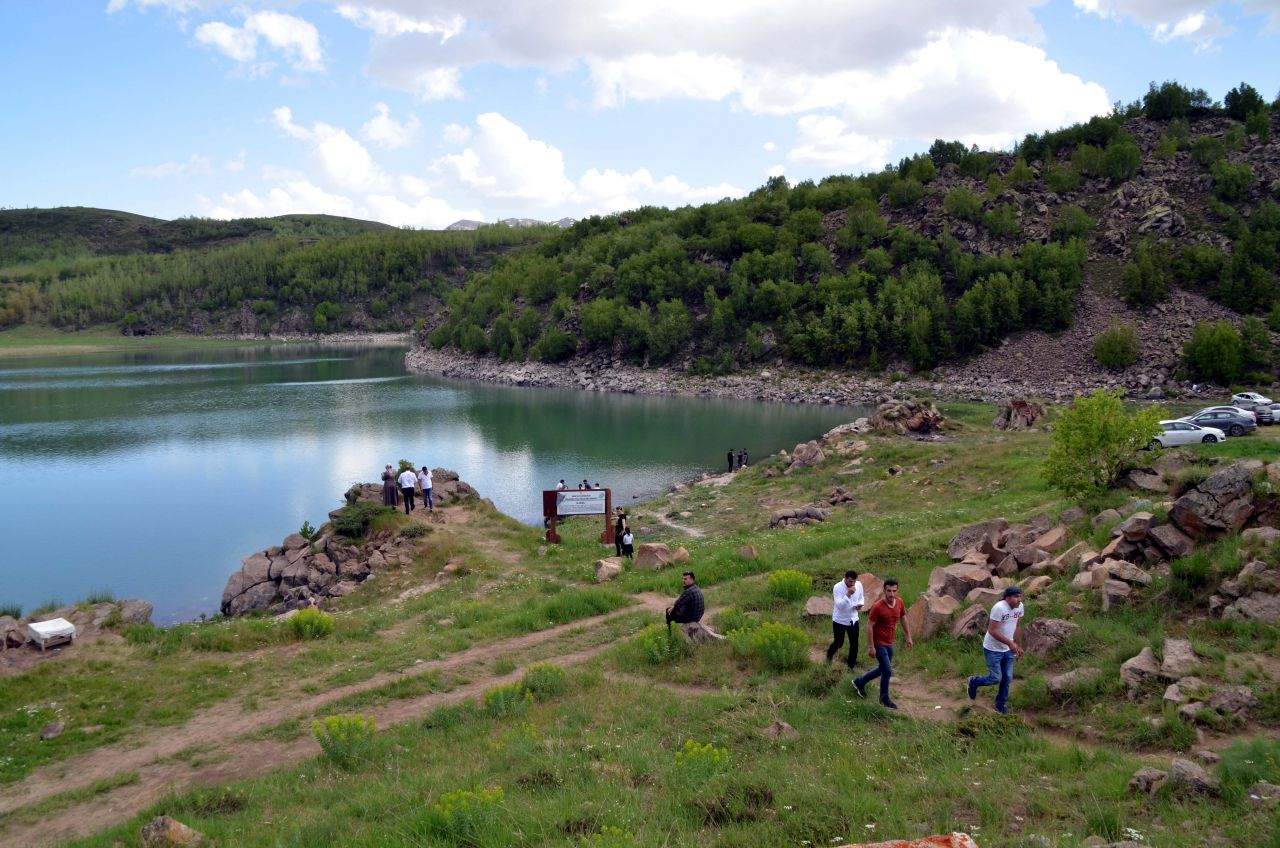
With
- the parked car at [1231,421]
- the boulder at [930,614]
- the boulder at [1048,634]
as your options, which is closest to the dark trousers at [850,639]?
the boulder at [930,614]

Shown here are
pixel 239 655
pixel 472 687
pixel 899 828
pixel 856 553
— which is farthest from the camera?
pixel 856 553

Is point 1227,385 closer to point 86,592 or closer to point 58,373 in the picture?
point 86,592

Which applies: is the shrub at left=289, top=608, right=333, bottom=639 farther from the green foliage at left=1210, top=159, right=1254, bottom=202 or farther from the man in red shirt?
the green foliage at left=1210, top=159, right=1254, bottom=202

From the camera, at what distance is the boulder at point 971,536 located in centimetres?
1806

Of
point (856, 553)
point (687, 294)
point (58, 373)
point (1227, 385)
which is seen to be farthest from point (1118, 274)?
point (58, 373)

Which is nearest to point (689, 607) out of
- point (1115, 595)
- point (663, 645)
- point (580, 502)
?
point (663, 645)

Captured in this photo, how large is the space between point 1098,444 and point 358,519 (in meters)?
22.3

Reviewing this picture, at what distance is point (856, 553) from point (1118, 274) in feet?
278

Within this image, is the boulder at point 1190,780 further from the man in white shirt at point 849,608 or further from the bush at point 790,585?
the bush at point 790,585

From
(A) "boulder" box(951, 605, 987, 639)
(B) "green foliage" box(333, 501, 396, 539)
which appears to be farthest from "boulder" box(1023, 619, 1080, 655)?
(B) "green foliage" box(333, 501, 396, 539)

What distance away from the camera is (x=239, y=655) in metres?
17.1

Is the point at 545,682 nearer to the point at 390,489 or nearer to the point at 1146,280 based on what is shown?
the point at 390,489

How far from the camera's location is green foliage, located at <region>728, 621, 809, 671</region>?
13148 millimetres

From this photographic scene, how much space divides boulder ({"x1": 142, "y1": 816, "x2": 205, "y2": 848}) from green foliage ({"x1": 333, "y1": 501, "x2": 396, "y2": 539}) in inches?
723
